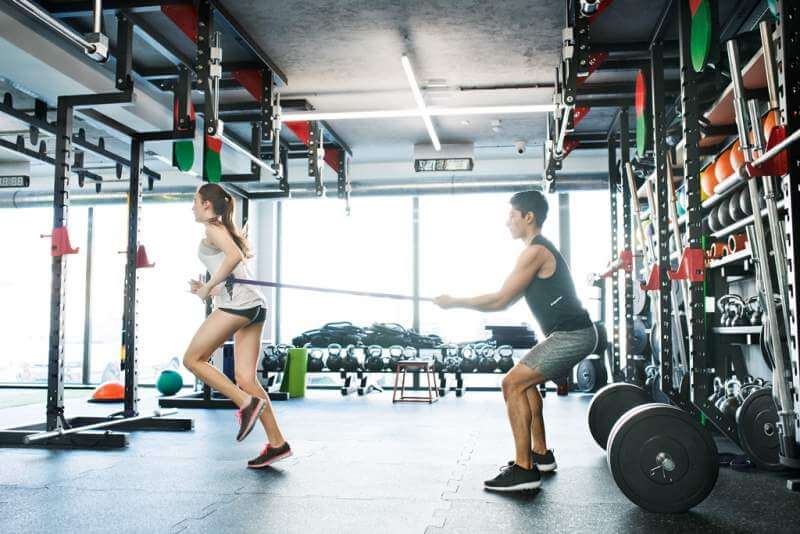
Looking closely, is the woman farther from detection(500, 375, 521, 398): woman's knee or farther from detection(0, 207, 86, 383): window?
detection(0, 207, 86, 383): window

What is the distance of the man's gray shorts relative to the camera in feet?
9.51

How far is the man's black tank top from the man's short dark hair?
125 millimetres

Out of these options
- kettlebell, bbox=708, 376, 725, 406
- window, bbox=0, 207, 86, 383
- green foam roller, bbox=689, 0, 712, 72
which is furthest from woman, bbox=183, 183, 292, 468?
window, bbox=0, 207, 86, 383

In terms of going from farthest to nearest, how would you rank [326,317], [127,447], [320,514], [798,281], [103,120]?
[326,317] → [103,120] → [127,447] → [320,514] → [798,281]

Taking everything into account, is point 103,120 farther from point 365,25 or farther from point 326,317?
point 326,317

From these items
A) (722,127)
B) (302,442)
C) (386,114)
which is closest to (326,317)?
(386,114)

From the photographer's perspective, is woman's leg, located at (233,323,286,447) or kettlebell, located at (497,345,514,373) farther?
kettlebell, located at (497,345,514,373)

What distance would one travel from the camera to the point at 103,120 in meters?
4.59

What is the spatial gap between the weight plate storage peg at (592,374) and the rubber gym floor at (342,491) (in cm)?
296

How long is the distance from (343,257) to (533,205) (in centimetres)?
618

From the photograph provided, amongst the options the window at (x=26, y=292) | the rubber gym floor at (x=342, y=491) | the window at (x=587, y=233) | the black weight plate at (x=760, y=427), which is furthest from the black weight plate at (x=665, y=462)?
the window at (x=26, y=292)

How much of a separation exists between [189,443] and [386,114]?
2911 mm

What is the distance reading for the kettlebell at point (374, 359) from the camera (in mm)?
7586

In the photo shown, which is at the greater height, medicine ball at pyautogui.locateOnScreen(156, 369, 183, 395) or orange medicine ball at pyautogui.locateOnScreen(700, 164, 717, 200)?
orange medicine ball at pyautogui.locateOnScreen(700, 164, 717, 200)
